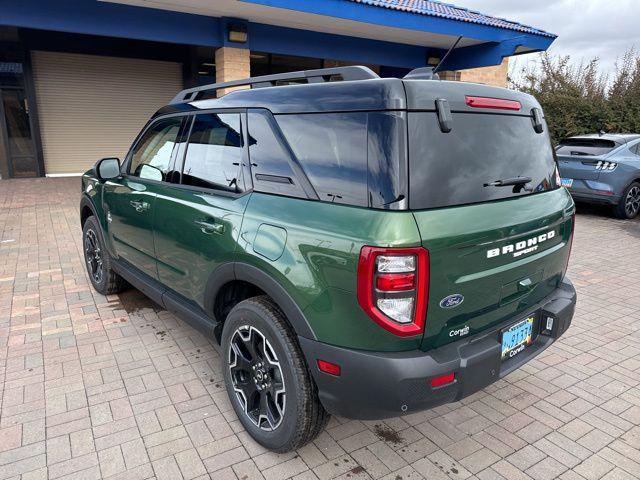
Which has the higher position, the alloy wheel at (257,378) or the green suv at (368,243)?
the green suv at (368,243)

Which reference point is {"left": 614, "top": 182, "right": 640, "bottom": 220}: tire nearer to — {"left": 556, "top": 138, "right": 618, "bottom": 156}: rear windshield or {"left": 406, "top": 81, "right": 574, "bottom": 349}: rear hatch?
{"left": 556, "top": 138, "right": 618, "bottom": 156}: rear windshield

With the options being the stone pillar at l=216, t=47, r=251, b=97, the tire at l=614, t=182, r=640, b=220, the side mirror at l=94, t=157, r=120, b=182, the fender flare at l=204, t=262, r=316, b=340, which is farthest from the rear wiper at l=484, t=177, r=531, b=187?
the stone pillar at l=216, t=47, r=251, b=97

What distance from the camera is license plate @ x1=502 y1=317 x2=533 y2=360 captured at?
2.37 m

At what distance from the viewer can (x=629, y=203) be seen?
9016mm

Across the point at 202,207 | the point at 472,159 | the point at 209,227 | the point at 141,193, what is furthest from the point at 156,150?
the point at 472,159

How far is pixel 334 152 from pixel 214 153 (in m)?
1.07

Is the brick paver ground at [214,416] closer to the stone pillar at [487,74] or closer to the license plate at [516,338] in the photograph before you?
the license plate at [516,338]

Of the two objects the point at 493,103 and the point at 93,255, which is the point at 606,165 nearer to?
the point at 493,103

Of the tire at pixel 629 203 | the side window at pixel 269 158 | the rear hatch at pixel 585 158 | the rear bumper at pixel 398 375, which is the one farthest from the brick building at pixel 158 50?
the rear bumper at pixel 398 375

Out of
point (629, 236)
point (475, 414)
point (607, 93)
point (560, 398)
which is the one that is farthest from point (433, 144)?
point (607, 93)

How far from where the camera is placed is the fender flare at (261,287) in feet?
7.13

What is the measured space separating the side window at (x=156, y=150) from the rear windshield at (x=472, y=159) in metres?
2.04

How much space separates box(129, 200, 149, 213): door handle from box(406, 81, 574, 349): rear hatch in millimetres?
2272

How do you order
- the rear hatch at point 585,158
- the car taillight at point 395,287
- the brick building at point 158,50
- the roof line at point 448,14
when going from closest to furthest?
the car taillight at point 395,287
the rear hatch at point 585,158
the brick building at point 158,50
the roof line at point 448,14
